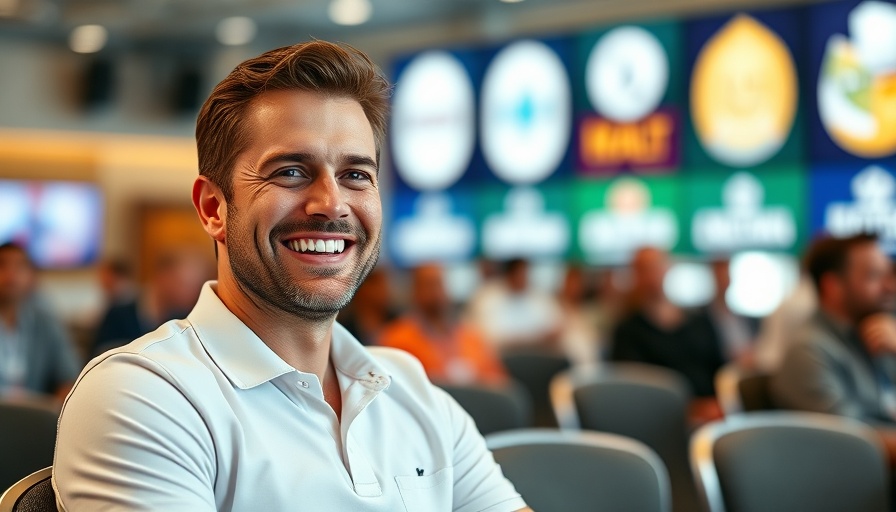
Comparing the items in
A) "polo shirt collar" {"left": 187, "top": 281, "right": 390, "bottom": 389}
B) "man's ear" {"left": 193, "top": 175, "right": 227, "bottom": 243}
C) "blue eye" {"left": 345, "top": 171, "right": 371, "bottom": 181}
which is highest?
"blue eye" {"left": 345, "top": 171, "right": 371, "bottom": 181}

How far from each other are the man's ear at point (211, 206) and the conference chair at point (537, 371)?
3.39 meters

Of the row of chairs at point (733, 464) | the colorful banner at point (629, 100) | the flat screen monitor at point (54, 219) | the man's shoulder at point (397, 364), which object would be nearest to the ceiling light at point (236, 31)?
the flat screen monitor at point (54, 219)

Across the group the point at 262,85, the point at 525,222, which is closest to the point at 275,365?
the point at 262,85

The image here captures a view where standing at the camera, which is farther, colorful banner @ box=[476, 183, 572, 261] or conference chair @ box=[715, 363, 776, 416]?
colorful banner @ box=[476, 183, 572, 261]

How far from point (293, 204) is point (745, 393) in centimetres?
271

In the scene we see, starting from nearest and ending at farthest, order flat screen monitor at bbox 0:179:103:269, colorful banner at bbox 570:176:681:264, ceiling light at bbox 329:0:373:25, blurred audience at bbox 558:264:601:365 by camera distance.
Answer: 1. blurred audience at bbox 558:264:601:365
2. colorful banner at bbox 570:176:681:264
3. ceiling light at bbox 329:0:373:25
4. flat screen monitor at bbox 0:179:103:269

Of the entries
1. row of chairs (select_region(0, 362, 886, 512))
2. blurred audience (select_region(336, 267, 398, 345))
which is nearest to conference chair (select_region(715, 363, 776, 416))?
row of chairs (select_region(0, 362, 886, 512))

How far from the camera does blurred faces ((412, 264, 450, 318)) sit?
4.55m

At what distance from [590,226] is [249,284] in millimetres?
5967

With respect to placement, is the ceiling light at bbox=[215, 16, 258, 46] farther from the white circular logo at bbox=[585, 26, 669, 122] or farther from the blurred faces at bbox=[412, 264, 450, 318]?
the blurred faces at bbox=[412, 264, 450, 318]

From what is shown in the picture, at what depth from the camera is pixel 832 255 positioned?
143 inches

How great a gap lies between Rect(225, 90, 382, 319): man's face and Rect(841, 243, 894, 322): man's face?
264cm

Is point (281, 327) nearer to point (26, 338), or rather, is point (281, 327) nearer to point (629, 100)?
point (26, 338)

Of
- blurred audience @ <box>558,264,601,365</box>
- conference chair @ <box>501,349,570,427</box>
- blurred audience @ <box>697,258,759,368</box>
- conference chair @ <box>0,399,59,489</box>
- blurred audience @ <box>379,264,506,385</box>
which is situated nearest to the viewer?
conference chair @ <box>0,399,59,489</box>
